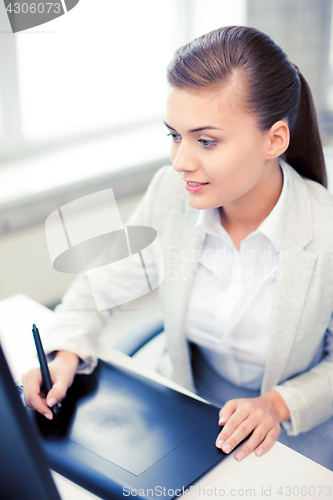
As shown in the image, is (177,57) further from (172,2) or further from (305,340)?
(172,2)

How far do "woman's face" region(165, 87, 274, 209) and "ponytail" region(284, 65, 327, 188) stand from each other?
0.54 feet

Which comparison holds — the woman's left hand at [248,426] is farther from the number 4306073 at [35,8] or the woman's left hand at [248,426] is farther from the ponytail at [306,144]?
the number 4306073 at [35,8]

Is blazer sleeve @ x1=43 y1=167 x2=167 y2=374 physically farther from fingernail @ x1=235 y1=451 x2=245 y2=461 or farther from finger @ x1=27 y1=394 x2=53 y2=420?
fingernail @ x1=235 y1=451 x2=245 y2=461

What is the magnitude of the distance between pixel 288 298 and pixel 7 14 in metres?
0.79

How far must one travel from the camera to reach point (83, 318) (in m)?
0.96

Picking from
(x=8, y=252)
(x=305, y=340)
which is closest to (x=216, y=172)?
(x=305, y=340)

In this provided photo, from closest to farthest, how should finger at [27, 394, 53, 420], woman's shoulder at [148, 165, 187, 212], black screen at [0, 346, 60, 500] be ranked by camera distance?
black screen at [0, 346, 60, 500] < finger at [27, 394, 53, 420] < woman's shoulder at [148, 165, 187, 212]

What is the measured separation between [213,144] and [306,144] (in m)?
0.29

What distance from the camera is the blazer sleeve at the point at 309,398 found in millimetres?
817

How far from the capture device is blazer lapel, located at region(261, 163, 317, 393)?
35.2 inches

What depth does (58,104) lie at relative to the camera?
6.31ft

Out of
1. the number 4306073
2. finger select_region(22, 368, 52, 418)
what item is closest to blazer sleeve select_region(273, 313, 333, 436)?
finger select_region(22, 368, 52, 418)

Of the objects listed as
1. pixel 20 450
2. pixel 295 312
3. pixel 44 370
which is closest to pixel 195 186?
pixel 295 312

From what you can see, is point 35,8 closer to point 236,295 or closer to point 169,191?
point 169,191
